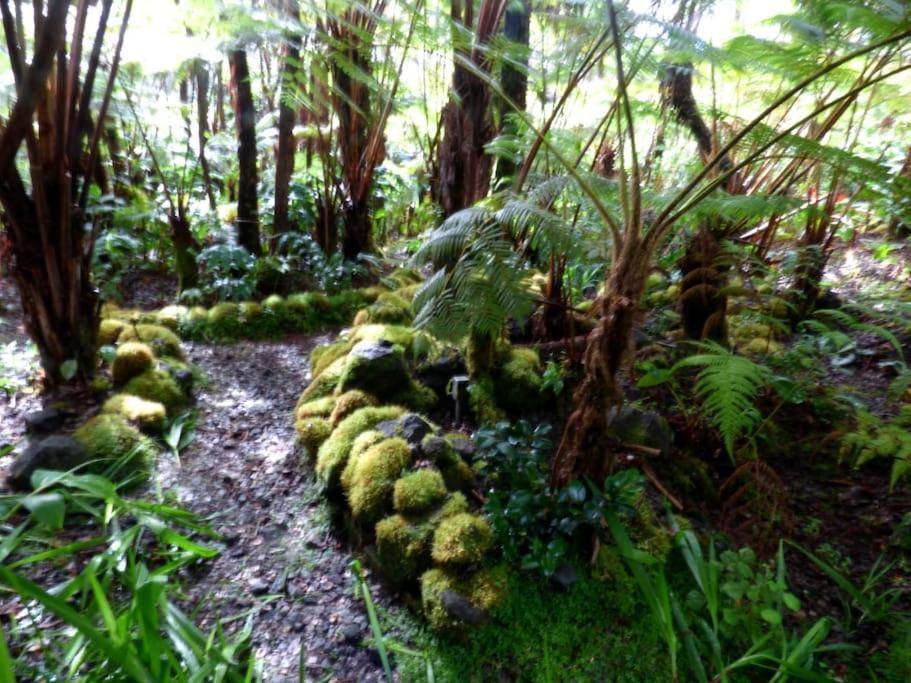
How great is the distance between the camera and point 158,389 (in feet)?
8.57

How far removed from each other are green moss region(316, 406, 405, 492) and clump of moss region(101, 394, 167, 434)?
0.75 m

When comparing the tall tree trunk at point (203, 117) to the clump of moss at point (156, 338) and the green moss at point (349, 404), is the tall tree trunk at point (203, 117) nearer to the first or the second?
the clump of moss at point (156, 338)

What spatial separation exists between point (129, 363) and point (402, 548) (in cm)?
181

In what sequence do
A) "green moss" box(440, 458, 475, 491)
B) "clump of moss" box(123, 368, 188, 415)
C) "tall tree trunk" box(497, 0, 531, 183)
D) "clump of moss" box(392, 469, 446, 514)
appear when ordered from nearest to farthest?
"clump of moss" box(392, 469, 446, 514) → "green moss" box(440, 458, 475, 491) → "clump of moss" box(123, 368, 188, 415) → "tall tree trunk" box(497, 0, 531, 183)

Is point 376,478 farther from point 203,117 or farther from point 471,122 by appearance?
point 203,117

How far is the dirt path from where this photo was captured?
1.59 m

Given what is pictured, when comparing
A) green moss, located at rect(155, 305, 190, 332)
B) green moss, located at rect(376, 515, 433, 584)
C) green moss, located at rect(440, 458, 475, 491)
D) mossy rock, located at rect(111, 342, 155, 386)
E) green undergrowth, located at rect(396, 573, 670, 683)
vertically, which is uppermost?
green moss, located at rect(155, 305, 190, 332)

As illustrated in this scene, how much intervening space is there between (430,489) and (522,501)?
1.17 feet

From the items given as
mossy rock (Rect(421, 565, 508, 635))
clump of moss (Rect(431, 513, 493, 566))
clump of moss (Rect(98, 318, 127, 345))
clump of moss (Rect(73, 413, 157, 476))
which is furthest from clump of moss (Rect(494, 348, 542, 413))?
clump of moss (Rect(98, 318, 127, 345))

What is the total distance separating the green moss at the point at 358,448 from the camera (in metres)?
2.06

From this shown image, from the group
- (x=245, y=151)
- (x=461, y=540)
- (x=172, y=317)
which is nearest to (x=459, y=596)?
(x=461, y=540)

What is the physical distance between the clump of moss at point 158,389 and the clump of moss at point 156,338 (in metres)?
0.31

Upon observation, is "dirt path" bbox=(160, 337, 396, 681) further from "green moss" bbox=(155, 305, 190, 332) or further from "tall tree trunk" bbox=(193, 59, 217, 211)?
"tall tree trunk" bbox=(193, 59, 217, 211)

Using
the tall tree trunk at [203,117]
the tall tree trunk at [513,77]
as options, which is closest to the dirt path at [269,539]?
the tall tree trunk at [513,77]
